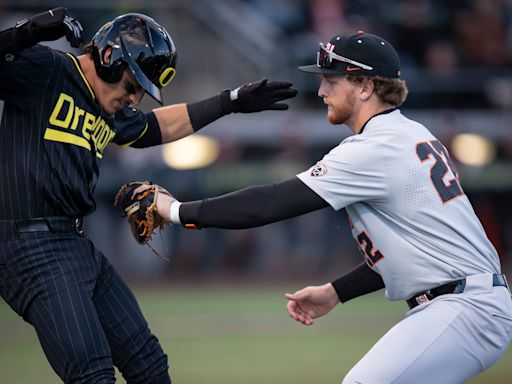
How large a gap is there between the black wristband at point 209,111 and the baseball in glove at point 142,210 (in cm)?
116

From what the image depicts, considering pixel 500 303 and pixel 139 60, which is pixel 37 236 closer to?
pixel 139 60

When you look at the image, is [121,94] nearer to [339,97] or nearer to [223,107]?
[223,107]

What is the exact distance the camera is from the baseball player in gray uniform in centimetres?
466

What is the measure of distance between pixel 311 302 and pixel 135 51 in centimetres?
171

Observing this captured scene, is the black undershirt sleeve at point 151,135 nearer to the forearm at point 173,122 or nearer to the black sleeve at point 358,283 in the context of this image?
the forearm at point 173,122

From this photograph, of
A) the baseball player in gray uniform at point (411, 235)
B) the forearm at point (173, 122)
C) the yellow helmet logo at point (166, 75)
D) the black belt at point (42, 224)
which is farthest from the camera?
the forearm at point (173, 122)

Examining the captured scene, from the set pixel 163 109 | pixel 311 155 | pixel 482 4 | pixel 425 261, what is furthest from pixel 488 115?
pixel 425 261

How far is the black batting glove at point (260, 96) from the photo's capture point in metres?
6.07

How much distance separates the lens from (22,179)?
200 inches

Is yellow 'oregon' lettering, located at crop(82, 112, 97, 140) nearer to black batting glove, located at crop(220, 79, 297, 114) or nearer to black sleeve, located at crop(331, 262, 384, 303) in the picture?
black batting glove, located at crop(220, 79, 297, 114)

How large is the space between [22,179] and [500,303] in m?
2.54

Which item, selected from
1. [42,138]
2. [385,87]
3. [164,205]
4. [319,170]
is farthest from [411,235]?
[42,138]

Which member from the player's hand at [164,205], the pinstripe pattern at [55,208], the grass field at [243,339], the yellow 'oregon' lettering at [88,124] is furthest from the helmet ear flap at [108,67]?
the grass field at [243,339]

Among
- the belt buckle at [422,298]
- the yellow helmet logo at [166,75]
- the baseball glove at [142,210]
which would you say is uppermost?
the yellow helmet logo at [166,75]
